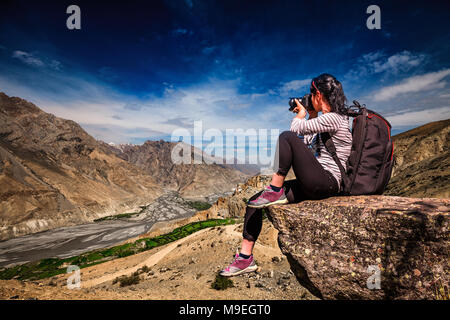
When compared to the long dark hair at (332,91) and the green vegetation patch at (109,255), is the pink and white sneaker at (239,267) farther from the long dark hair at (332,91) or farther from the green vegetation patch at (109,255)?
the green vegetation patch at (109,255)

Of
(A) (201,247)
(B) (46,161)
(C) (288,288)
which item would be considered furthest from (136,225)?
(C) (288,288)

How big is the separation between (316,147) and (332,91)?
867 millimetres

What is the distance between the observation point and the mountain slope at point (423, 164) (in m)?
12.3

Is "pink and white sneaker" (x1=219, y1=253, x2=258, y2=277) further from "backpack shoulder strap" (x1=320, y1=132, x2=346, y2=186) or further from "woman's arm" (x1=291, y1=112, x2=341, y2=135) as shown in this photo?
"woman's arm" (x1=291, y1=112, x2=341, y2=135)

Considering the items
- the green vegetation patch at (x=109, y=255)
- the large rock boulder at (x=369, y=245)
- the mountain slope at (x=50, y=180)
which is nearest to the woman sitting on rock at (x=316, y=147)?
the large rock boulder at (x=369, y=245)

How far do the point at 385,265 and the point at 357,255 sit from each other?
1.00 ft

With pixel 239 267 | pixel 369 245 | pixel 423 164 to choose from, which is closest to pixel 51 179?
pixel 239 267

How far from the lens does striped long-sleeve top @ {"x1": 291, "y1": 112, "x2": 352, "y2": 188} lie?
276 cm

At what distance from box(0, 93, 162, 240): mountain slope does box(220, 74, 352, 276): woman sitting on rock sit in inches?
3753

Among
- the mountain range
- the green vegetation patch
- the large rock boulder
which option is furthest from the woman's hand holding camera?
the mountain range

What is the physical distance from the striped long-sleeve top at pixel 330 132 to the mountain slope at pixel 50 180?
95.8m

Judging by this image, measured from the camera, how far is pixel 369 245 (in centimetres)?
264

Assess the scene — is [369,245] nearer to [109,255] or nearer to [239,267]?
[239,267]
